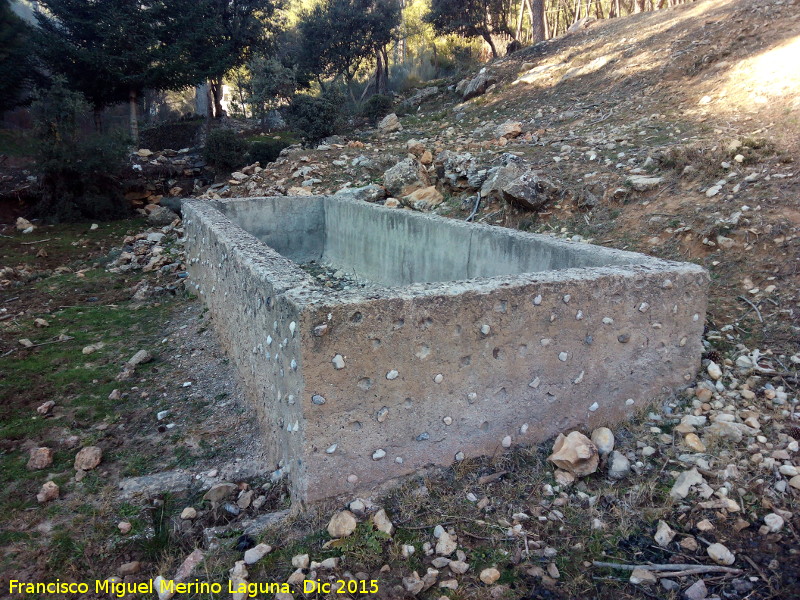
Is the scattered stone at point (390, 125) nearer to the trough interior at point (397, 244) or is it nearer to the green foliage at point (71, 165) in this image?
the green foliage at point (71, 165)

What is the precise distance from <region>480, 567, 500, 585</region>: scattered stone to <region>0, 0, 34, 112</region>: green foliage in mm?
19004

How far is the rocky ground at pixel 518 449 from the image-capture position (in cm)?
239

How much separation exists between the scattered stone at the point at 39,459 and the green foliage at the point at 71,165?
32.1ft

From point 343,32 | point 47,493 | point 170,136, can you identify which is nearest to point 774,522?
point 47,493

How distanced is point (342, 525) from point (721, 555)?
1661 millimetres

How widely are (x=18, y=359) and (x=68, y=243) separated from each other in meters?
6.02

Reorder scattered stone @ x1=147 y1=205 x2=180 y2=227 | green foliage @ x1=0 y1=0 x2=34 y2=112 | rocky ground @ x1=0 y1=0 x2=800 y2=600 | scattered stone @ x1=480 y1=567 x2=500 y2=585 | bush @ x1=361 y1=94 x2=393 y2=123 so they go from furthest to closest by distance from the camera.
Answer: bush @ x1=361 y1=94 x2=393 y2=123
green foliage @ x1=0 y1=0 x2=34 y2=112
scattered stone @ x1=147 y1=205 x2=180 y2=227
rocky ground @ x1=0 y1=0 x2=800 y2=600
scattered stone @ x1=480 y1=567 x2=500 y2=585

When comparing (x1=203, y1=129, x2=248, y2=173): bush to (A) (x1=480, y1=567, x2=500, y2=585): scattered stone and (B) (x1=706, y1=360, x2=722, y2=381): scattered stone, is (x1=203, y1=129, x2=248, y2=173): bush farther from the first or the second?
(A) (x1=480, y1=567, x2=500, y2=585): scattered stone

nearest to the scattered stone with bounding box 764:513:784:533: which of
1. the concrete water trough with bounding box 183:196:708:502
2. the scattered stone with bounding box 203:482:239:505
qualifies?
the concrete water trough with bounding box 183:196:708:502

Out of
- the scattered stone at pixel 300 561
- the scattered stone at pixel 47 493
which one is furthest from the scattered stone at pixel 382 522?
the scattered stone at pixel 47 493

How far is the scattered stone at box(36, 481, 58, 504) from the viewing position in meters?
3.07

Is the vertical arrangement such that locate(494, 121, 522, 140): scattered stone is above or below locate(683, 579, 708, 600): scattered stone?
above

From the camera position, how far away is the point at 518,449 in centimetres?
305

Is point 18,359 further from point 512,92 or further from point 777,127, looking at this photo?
point 512,92
